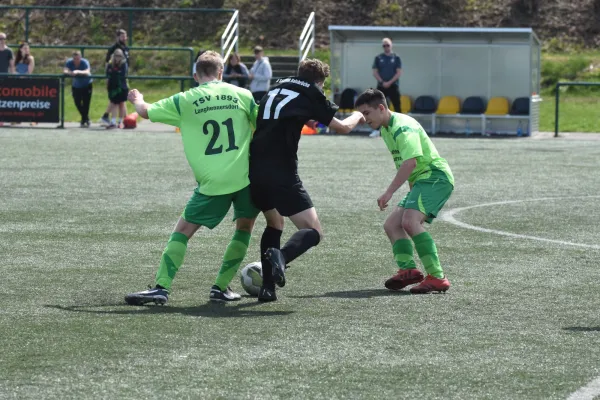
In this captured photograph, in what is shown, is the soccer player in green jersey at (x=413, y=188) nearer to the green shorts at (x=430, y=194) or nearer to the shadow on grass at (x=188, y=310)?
the green shorts at (x=430, y=194)

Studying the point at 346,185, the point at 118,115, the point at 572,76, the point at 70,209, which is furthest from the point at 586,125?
the point at 70,209

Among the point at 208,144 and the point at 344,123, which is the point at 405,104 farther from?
the point at 208,144

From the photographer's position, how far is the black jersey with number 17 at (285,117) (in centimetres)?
750

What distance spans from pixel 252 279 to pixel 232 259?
248mm

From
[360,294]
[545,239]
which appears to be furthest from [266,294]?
[545,239]

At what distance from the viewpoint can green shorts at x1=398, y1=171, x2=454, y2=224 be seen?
8.27 meters

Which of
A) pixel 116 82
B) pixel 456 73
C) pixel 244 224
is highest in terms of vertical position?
pixel 456 73

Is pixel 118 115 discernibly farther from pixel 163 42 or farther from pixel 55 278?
pixel 55 278

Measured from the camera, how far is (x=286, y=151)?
7551 millimetres

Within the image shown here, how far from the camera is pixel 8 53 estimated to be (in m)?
26.5

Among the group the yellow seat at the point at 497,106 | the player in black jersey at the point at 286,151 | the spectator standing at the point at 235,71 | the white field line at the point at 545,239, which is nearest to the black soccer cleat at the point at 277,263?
the player in black jersey at the point at 286,151

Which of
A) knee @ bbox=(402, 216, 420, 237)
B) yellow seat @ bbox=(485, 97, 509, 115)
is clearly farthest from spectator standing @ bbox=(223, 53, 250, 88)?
knee @ bbox=(402, 216, 420, 237)

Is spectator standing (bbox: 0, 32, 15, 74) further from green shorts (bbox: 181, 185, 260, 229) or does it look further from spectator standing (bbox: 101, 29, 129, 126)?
green shorts (bbox: 181, 185, 260, 229)

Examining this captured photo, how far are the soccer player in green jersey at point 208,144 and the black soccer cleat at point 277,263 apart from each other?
47 centimetres
